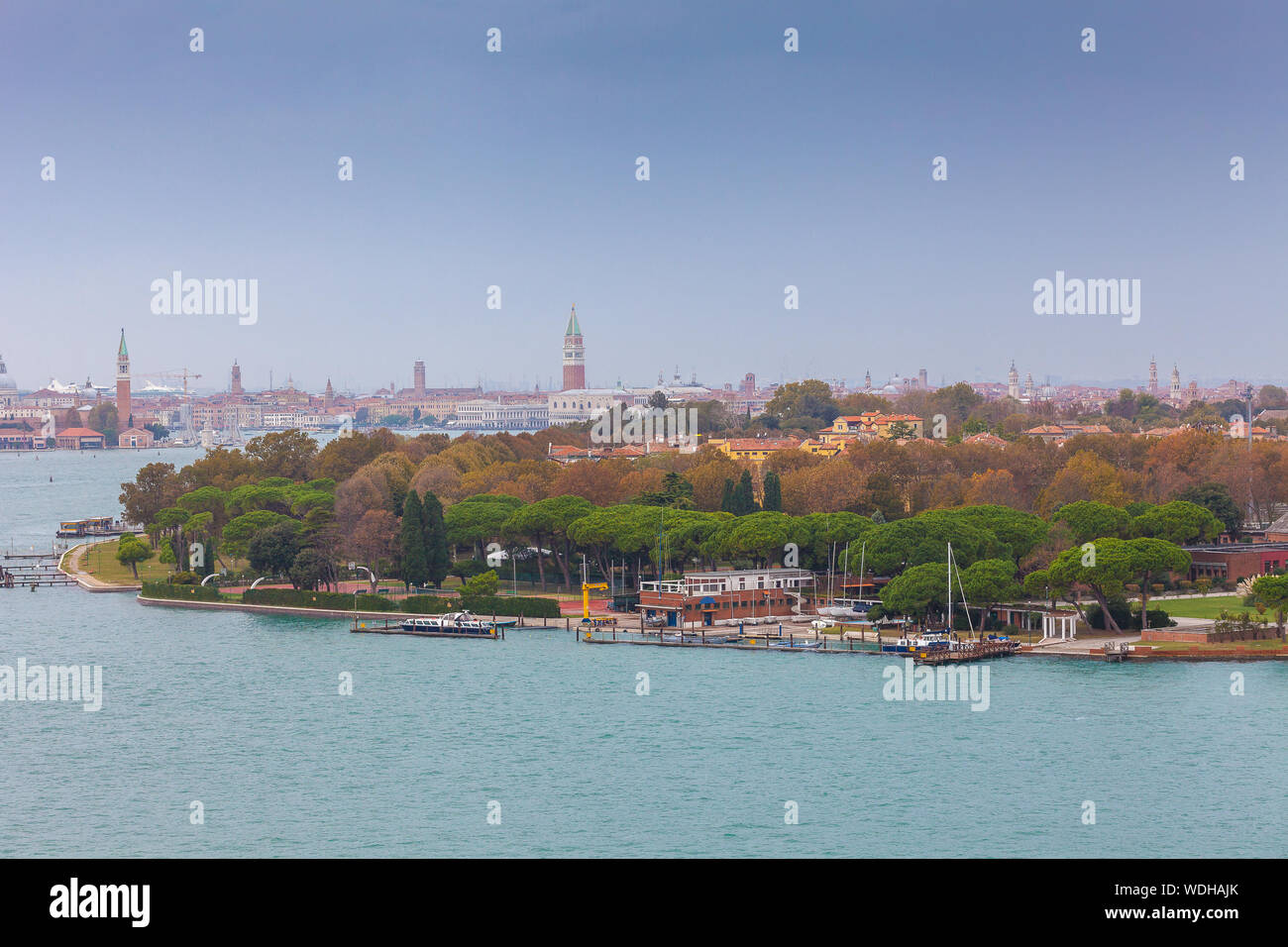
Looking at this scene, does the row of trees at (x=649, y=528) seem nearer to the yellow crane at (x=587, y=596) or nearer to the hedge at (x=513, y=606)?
the yellow crane at (x=587, y=596)

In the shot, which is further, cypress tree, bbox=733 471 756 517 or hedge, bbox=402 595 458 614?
cypress tree, bbox=733 471 756 517

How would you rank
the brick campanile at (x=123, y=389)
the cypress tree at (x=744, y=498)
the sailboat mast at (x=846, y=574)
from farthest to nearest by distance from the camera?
the brick campanile at (x=123, y=389) < the cypress tree at (x=744, y=498) < the sailboat mast at (x=846, y=574)

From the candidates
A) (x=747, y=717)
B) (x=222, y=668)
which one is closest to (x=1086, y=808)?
(x=747, y=717)

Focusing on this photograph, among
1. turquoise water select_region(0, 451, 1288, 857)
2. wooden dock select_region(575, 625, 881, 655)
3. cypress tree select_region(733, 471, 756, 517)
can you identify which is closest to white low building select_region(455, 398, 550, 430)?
cypress tree select_region(733, 471, 756, 517)

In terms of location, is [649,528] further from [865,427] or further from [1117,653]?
[865,427]

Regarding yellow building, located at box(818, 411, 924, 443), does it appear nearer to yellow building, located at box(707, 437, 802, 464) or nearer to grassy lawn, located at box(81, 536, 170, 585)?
yellow building, located at box(707, 437, 802, 464)

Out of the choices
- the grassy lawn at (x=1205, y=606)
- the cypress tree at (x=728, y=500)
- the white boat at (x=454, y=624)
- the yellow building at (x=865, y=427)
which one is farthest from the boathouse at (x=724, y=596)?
the yellow building at (x=865, y=427)
